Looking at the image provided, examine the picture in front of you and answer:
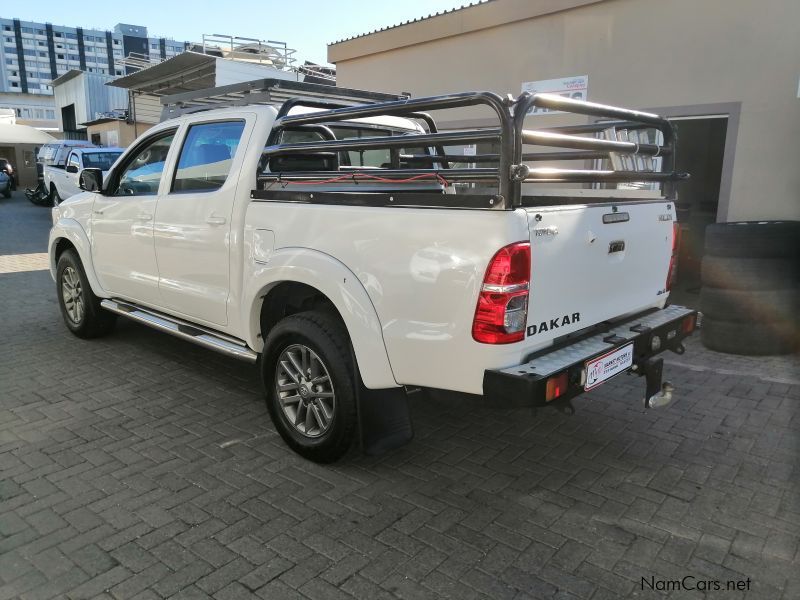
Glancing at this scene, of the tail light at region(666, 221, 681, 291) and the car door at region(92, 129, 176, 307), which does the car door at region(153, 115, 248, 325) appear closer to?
the car door at region(92, 129, 176, 307)

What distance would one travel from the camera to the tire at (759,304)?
17.5 ft

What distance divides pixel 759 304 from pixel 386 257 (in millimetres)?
4078

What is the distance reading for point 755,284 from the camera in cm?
536

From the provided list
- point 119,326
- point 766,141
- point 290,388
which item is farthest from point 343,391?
point 766,141

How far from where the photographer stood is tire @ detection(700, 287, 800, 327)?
5344 millimetres

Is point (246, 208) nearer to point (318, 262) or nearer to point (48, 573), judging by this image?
point (318, 262)

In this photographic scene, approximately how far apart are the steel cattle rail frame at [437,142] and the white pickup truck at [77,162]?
11.8m

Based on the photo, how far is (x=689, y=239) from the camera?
30.2 feet

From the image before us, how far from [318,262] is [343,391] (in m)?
0.69

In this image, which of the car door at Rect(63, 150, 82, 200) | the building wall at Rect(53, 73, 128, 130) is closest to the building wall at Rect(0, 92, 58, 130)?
the building wall at Rect(53, 73, 128, 130)

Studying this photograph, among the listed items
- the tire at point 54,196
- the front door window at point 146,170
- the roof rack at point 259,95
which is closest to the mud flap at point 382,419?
the roof rack at point 259,95

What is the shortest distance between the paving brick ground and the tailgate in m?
0.76

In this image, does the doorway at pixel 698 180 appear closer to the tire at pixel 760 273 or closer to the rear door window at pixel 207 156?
the tire at pixel 760 273

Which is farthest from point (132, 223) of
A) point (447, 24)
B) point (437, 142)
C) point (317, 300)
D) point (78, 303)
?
point (447, 24)
